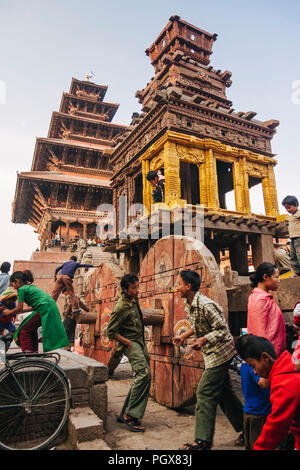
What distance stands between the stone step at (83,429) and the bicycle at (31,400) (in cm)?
11

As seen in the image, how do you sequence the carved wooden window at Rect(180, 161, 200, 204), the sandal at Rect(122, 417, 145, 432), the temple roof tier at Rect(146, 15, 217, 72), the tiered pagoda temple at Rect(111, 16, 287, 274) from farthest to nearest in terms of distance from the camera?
the temple roof tier at Rect(146, 15, 217, 72) < the carved wooden window at Rect(180, 161, 200, 204) < the tiered pagoda temple at Rect(111, 16, 287, 274) < the sandal at Rect(122, 417, 145, 432)

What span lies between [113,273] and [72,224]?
58.5 ft

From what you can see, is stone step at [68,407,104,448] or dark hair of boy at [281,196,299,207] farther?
dark hair of boy at [281,196,299,207]

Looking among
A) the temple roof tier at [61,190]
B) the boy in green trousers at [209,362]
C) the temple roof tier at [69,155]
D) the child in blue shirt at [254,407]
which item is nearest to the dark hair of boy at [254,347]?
the child in blue shirt at [254,407]

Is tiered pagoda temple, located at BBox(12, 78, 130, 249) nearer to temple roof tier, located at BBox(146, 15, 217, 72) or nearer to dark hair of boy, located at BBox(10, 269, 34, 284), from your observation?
temple roof tier, located at BBox(146, 15, 217, 72)

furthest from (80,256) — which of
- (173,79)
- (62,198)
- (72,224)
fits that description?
(173,79)

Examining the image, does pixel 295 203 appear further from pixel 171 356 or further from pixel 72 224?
pixel 72 224

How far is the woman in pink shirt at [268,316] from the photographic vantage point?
2.87 meters

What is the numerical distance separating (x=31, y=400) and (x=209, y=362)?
172 cm

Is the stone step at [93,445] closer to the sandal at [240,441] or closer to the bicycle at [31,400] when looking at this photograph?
the bicycle at [31,400]

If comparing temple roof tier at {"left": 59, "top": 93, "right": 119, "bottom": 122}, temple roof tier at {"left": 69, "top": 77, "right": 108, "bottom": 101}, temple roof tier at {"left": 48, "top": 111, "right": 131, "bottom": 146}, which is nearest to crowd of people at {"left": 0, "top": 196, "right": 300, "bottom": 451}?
temple roof tier at {"left": 48, "top": 111, "right": 131, "bottom": 146}

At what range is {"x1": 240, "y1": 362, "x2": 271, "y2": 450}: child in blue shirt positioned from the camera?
2.50m

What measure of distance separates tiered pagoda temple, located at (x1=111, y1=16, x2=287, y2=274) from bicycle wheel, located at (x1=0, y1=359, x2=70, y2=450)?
802cm
